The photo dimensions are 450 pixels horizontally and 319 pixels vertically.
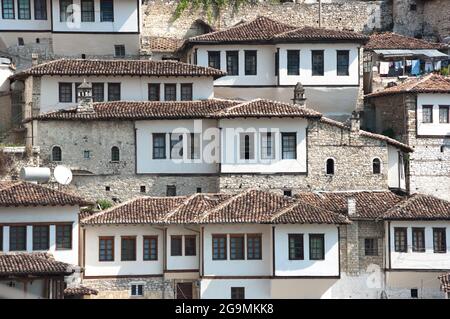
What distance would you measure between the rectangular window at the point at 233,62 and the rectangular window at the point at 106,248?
13.5 meters

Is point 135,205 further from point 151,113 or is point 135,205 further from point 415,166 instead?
point 415,166

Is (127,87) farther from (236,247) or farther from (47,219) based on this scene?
(236,247)

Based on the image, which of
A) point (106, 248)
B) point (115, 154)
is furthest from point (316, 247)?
point (115, 154)

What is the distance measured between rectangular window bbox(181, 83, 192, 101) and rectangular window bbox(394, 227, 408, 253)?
470 inches

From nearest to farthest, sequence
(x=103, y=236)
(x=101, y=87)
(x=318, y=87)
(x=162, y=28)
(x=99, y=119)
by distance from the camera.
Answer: (x=103, y=236) < (x=99, y=119) < (x=101, y=87) < (x=318, y=87) < (x=162, y=28)

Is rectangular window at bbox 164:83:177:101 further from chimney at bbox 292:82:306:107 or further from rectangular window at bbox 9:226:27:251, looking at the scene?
rectangular window at bbox 9:226:27:251

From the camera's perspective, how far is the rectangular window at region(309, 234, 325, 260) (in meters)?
40.8

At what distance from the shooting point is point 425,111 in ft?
163

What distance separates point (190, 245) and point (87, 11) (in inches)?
646

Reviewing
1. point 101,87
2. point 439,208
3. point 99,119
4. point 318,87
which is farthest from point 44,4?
point 439,208

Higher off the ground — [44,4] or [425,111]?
[44,4]

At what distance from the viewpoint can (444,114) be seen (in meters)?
49.5

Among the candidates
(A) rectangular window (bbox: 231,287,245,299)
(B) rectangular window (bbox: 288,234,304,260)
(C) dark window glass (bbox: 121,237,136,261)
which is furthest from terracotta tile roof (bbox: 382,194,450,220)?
(C) dark window glass (bbox: 121,237,136,261)

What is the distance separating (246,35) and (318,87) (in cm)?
431
